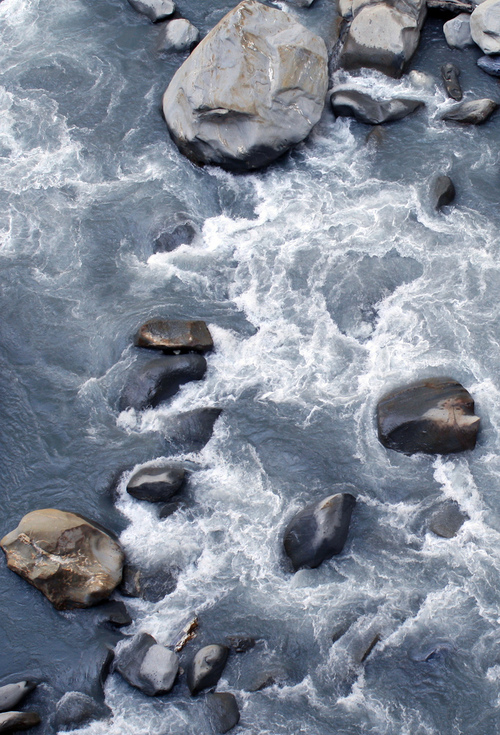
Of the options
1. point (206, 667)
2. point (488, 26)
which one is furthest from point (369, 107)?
point (206, 667)

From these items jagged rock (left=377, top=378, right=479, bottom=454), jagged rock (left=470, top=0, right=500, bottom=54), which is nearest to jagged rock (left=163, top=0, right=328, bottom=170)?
jagged rock (left=470, top=0, right=500, bottom=54)

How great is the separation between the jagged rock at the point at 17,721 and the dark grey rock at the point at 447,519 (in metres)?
8.03

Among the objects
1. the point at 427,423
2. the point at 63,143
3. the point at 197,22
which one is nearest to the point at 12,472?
the point at 427,423

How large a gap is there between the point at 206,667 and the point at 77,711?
2357mm

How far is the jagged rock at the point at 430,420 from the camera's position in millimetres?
14289

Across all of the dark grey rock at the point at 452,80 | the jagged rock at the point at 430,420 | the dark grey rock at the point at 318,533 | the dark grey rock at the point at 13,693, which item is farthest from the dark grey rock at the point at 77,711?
the dark grey rock at the point at 452,80

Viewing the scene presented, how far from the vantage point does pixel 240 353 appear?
52.7 ft

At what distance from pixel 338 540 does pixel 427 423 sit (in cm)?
308

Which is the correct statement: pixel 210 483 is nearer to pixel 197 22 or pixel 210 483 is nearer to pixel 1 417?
pixel 1 417

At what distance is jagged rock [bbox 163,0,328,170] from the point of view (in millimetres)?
18203

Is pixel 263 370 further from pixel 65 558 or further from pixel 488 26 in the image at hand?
pixel 488 26

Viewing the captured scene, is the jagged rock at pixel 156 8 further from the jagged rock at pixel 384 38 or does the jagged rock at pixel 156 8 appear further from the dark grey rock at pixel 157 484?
the dark grey rock at pixel 157 484

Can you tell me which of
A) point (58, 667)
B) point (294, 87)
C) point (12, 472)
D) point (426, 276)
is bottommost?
point (58, 667)

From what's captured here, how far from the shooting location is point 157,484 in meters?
14.0
